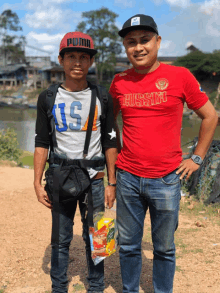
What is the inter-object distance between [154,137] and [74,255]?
6.74 ft

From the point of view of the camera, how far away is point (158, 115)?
2.39 metres

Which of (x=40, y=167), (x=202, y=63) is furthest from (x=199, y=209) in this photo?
(x=202, y=63)

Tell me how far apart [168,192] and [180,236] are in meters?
2.31

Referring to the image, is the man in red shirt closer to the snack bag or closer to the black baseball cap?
the black baseball cap

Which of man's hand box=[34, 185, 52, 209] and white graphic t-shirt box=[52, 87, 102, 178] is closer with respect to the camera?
white graphic t-shirt box=[52, 87, 102, 178]

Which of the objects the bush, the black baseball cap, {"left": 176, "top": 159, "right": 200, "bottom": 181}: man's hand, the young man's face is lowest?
the bush

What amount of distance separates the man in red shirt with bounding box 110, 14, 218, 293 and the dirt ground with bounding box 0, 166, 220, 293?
33.6 inches

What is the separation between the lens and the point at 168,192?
239 cm

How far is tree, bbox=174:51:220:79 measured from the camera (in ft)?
126

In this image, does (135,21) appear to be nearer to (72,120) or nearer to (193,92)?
(193,92)

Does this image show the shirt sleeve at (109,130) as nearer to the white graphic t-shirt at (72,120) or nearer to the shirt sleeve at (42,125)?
the white graphic t-shirt at (72,120)

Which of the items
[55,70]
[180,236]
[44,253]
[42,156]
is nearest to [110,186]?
[42,156]

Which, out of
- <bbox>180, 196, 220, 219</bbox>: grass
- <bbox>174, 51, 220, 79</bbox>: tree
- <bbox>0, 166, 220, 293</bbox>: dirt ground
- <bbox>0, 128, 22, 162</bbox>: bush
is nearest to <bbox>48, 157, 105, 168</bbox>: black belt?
<bbox>0, 166, 220, 293</bbox>: dirt ground

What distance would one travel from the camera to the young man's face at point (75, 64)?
8.26 ft
